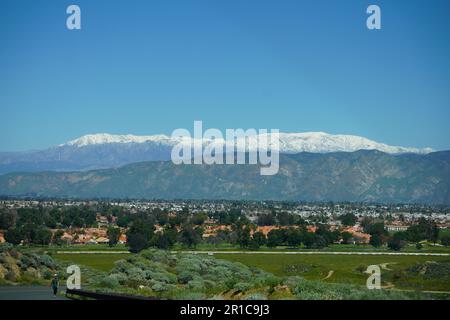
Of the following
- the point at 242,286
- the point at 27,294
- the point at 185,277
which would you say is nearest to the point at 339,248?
the point at 185,277

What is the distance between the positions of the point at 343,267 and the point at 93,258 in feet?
83.4

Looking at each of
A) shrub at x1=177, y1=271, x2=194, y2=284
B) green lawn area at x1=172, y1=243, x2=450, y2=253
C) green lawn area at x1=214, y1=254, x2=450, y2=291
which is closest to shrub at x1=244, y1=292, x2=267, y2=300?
shrub at x1=177, y1=271, x2=194, y2=284

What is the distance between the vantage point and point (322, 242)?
94.8 metres

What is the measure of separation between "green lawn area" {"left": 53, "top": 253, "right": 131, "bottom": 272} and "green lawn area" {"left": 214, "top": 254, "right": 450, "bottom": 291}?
12.2 m

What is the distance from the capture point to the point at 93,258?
71.9 m

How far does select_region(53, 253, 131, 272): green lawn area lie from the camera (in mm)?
63562

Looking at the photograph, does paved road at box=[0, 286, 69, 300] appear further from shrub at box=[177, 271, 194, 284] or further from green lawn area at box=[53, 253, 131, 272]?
green lawn area at box=[53, 253, 131, 272]

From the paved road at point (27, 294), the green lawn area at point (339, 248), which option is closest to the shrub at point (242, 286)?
the paved road at point (27, 294)

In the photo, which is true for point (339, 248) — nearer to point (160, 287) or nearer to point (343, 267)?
point (343, 267)

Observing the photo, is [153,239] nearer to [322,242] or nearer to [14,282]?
[322,242]

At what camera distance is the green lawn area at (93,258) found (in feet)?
209

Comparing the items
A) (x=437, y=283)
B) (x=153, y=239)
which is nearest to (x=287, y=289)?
(x=437, y=283)

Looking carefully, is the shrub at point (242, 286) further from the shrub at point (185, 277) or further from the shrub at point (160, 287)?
the shrub at point (185, 277)
